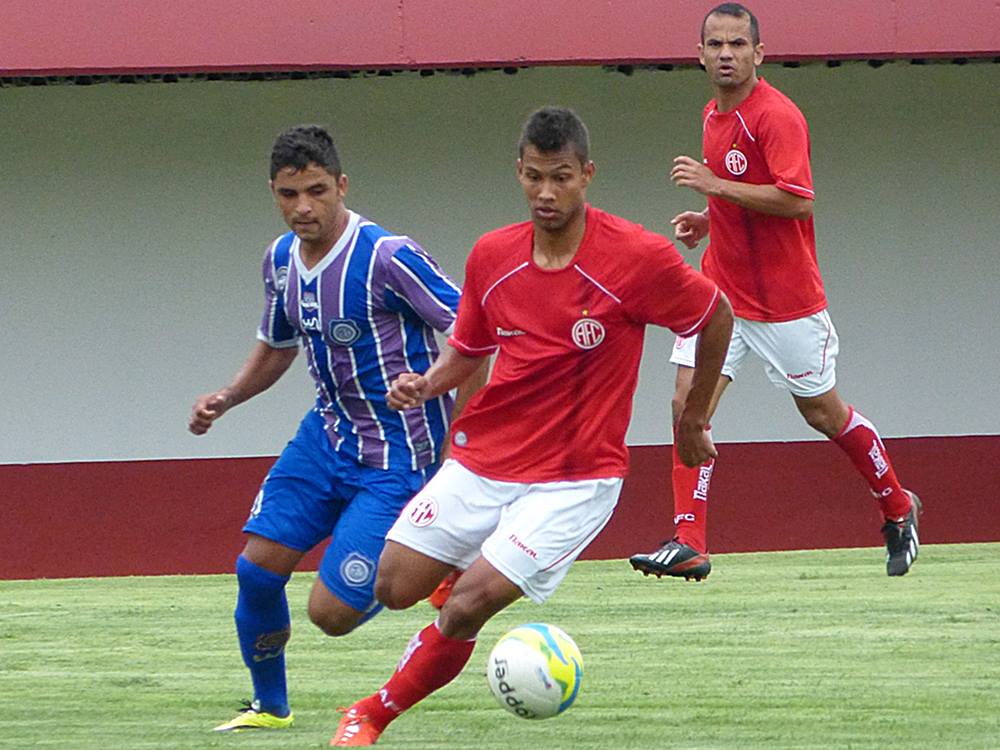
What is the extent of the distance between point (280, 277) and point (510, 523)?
1.43 m

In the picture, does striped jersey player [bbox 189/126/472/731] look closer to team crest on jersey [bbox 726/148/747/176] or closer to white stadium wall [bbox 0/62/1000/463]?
team crest on jersey [bbox 726/148/747/176]

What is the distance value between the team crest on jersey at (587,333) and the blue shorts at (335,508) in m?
1.05

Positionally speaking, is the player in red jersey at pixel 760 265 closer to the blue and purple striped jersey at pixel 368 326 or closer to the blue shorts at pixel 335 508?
the blue and purple striped jersey at pixel 368 326

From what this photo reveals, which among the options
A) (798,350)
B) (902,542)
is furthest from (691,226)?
(902,542)

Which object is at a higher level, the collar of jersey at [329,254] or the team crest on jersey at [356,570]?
the collar of jersey at [329,254]

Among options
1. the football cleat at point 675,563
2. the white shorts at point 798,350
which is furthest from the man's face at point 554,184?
the football cleat at point 675,563

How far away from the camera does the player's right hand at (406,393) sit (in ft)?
21.2

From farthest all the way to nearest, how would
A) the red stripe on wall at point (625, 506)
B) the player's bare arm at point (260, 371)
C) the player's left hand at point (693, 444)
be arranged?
the red stripe on wall at point (625, 506) → the player's bare arm at point (260, 371) → the player's left hand at point (693, 444)

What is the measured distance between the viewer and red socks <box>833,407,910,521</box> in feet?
28.8

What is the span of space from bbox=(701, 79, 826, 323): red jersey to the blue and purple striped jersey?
191 centimetres

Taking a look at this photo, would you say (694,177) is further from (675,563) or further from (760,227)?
(675,563)

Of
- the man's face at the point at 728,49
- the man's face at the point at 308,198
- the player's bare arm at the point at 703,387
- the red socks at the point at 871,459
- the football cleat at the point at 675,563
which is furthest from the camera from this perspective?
the red socks at the point at 871,459

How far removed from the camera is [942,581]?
11438 millimetres

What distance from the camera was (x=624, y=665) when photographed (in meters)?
8.59
